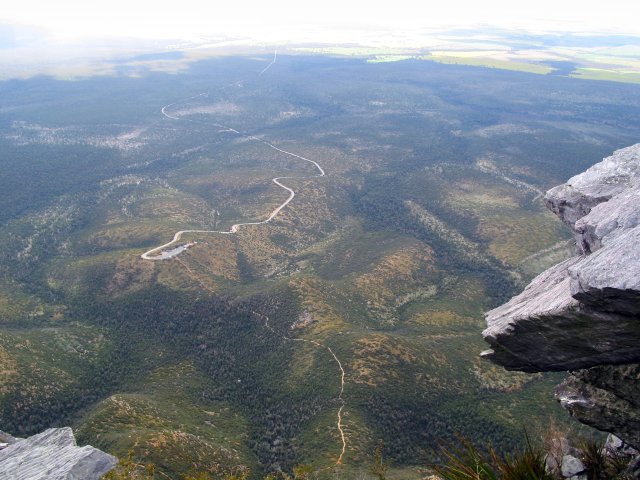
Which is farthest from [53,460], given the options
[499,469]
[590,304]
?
[590,304]

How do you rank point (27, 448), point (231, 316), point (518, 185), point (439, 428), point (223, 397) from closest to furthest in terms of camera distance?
point (27, 448), point (439, 428), point (223, 397), point (231, 316), point (518, 185)

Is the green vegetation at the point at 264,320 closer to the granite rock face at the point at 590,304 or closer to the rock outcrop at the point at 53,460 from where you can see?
the rock outcrop at the point at 53,460

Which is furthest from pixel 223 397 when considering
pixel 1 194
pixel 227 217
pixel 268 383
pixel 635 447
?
pixel 1 194

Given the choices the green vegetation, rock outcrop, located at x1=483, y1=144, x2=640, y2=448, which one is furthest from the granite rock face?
the green vegetation

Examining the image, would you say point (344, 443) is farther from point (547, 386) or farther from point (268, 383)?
point (547, 386)

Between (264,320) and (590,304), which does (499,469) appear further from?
(264,320)

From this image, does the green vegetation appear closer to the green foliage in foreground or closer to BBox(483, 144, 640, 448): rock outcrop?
BBox(483, 144, 640, 448): rock outcrop

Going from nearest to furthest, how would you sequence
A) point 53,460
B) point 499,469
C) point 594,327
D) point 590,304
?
point 590,304 → point 594,327 → point 499,469 → point 53,460

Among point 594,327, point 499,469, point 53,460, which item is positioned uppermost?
point 594,327
